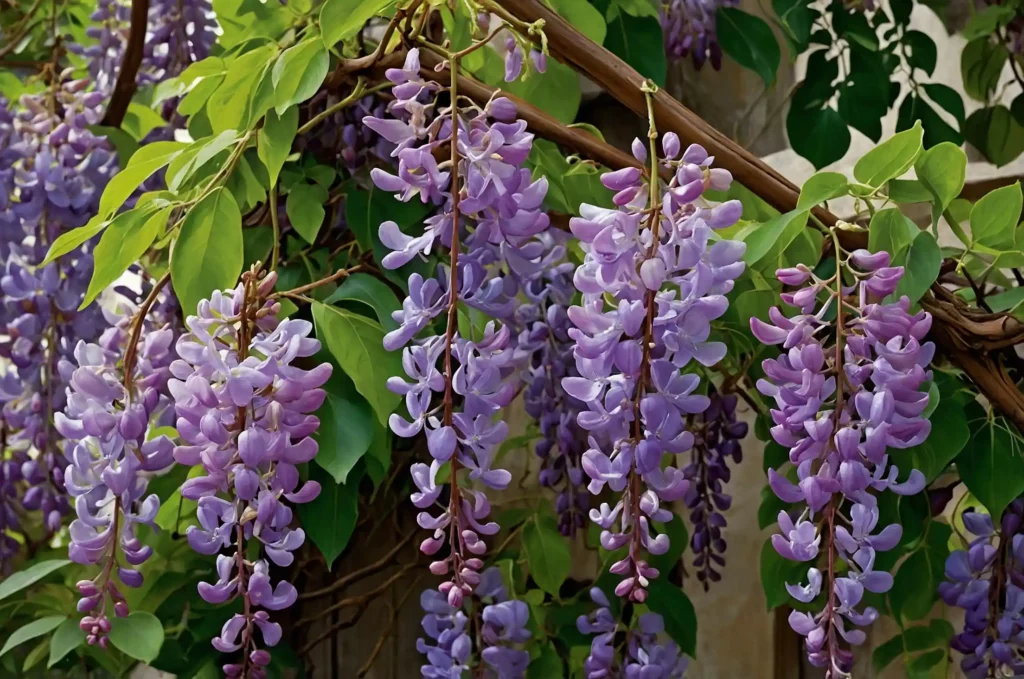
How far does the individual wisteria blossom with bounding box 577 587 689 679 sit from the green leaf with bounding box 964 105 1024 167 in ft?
2.20

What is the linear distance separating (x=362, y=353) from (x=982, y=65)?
871 mm

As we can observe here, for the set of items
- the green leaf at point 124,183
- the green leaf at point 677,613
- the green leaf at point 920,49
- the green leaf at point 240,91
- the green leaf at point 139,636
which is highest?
the green leaf at point 240,91

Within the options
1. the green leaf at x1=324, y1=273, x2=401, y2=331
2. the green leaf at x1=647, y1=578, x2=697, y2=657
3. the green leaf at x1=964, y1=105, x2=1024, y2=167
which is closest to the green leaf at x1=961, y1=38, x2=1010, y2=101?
the green leaf at x1=964, y1=105, x2=1024, y2=167

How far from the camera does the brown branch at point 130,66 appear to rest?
41.0 inches

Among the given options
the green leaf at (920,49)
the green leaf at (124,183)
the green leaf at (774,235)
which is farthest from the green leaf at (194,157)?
the green leaf at (920,49)

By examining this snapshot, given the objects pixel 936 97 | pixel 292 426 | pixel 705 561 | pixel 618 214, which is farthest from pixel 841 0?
pixel 292 426

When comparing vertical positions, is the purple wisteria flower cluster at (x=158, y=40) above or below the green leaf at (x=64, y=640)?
above

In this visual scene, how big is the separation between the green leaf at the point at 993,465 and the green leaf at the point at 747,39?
50 cm

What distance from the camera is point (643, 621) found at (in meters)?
0.87

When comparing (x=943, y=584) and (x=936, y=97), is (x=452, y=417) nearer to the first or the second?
(x=943, y=584)

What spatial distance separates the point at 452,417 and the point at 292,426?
10 cm

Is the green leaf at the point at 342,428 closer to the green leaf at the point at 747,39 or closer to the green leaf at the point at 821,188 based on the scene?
the green leaf at the point at 821,188

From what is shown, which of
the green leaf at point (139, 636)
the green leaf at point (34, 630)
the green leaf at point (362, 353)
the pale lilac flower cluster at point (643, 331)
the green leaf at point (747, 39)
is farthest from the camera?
the green leaf at point (747, 39)

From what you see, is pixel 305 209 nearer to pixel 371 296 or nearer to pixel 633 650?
pixel 371 296
